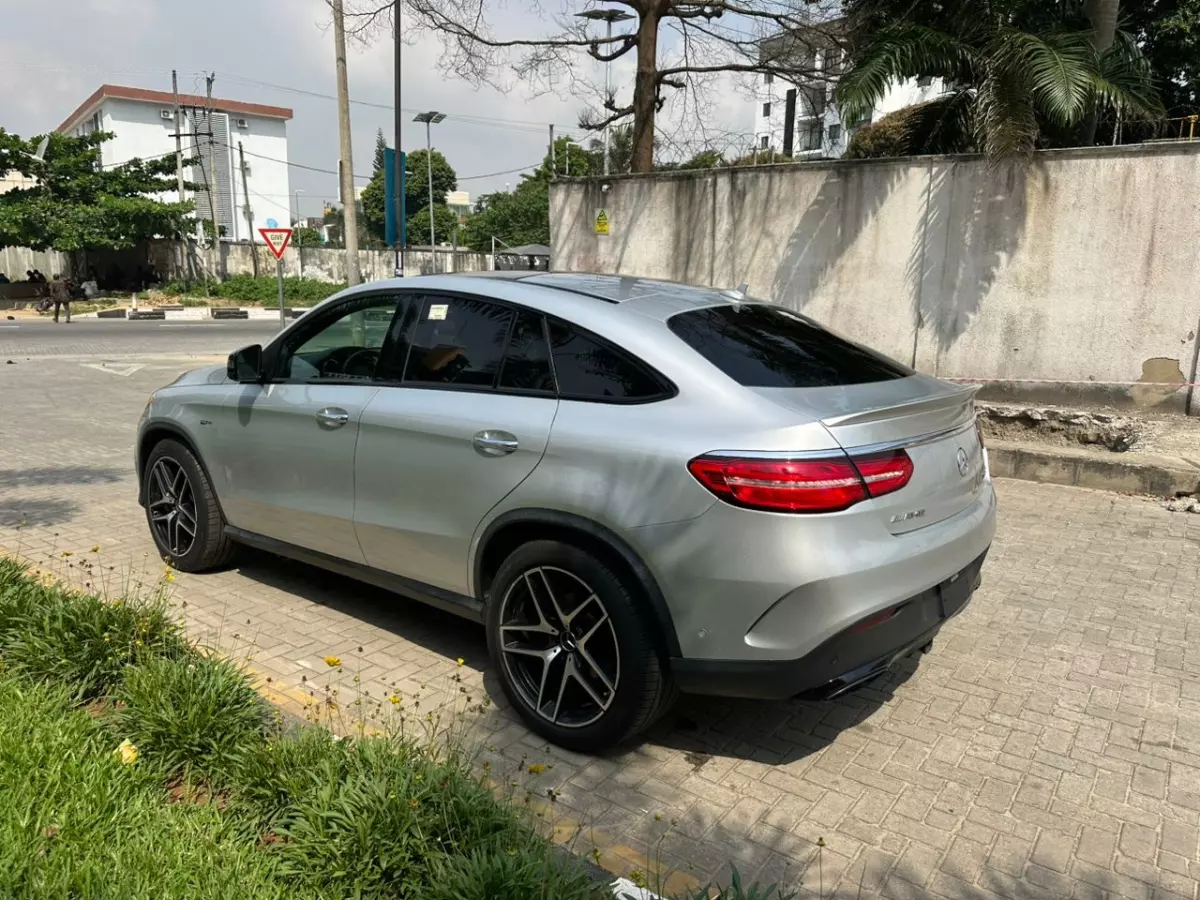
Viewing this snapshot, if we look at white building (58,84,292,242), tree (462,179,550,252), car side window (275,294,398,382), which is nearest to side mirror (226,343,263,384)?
car side window (275,294,398,382)

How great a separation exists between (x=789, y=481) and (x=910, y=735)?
1395 mm

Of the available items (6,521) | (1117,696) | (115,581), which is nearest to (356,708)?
(115,581)

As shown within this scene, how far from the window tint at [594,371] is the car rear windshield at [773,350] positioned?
9.2 inches

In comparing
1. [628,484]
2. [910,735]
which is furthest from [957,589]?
[628,484]

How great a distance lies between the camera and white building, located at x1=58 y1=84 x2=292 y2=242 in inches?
2576

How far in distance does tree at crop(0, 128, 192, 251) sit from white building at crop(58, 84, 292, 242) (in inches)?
1020

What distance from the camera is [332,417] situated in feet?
13.6

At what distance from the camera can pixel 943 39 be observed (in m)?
9.20

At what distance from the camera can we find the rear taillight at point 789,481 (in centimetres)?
283

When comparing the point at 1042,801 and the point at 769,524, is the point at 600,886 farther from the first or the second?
the point at 1042,801

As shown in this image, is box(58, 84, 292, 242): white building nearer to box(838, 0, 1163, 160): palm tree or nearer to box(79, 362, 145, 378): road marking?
box(79, 362, 145, 378): road marking

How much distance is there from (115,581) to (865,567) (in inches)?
166

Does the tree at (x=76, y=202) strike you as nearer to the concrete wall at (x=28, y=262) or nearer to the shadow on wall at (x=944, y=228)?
the concrete wall at (x=28, y=262)

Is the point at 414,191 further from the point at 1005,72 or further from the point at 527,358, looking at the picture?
the point at 527,358
